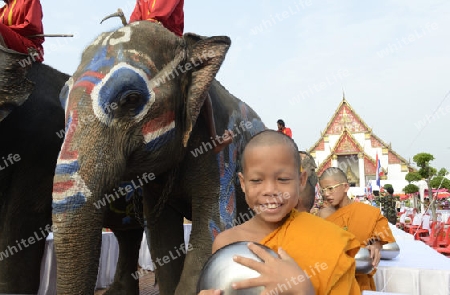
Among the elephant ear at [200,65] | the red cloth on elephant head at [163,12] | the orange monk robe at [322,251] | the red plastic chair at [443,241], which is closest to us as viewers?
the orange monk robe at [322,251]

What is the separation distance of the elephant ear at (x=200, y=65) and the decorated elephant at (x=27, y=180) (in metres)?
1.11

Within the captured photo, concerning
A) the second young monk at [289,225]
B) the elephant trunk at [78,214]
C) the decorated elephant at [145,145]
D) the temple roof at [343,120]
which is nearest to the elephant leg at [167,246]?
the decorated elephant at [145,145]

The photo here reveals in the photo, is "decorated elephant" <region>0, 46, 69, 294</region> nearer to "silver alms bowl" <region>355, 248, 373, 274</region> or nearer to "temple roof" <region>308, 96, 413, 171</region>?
"silver alms bowl" <region>355, 248, 373, 274</region>

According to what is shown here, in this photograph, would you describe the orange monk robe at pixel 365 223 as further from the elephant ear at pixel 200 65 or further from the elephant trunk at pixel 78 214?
the elephant trunk at pixel 78 214

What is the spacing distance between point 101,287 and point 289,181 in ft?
18.4

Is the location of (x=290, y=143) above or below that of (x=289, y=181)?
above

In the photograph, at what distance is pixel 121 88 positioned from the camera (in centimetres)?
217

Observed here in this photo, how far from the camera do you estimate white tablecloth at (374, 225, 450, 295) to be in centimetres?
300

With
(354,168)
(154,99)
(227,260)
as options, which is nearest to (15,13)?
(154,99)

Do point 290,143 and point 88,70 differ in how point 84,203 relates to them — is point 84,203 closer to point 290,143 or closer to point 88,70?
point 88,70

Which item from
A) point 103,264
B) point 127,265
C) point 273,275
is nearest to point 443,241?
point 103,264

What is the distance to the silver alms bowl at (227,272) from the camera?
3.46 feet

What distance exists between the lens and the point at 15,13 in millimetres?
3258

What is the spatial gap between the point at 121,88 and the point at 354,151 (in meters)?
29.0
